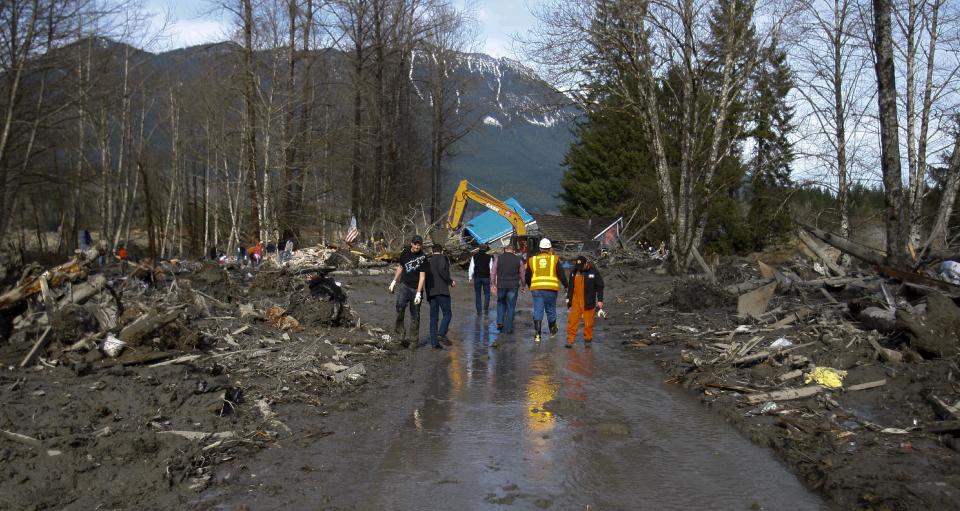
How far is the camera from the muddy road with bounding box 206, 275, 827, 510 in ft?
17.4

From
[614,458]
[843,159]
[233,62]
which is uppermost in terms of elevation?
[233,62]

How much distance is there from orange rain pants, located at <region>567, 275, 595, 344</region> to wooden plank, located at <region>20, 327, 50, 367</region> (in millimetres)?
7714

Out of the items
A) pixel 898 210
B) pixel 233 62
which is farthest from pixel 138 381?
pixel 233 62

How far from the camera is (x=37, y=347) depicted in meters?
7.62

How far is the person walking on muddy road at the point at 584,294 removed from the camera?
1284 cm

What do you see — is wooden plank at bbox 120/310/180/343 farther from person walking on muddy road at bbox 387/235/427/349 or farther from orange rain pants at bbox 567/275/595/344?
orange rain pants at bbox 567/275/595/344

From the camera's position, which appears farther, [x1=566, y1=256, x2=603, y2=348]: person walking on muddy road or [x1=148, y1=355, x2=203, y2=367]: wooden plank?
[x1=566, y1=256, x2=603, y2=348]: person walking on muddy road

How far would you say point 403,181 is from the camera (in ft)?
182

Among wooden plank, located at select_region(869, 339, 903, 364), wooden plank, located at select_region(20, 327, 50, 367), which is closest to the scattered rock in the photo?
wooden plank, located at select_region(869, 339, 903, 364)

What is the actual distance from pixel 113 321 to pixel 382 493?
503 centimetres

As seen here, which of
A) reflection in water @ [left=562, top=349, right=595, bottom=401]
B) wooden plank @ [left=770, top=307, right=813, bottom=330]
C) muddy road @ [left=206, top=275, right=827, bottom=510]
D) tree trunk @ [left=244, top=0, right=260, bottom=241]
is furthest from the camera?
tree trunk @ [left=244, top=0, right=260, bottom=241]

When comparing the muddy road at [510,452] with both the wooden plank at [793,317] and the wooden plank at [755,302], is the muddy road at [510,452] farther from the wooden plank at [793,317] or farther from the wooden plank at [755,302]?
the wooden plank at [755,302]

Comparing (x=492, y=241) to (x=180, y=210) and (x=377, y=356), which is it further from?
(x=180, y=210)

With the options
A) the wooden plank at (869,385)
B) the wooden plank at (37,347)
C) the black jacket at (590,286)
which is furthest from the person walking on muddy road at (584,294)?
the wooden plank at (37,347)
